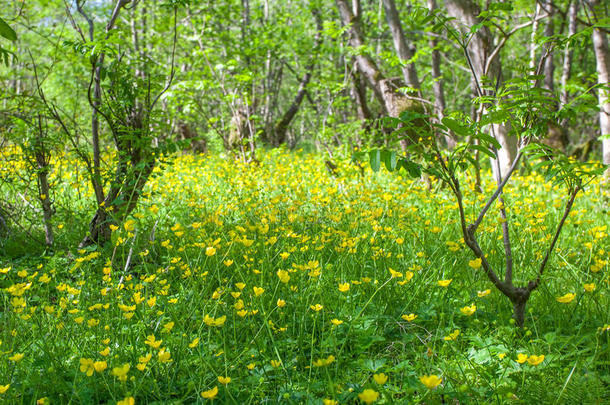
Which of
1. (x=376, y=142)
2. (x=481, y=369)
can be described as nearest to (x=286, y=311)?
(x=481, y=369)

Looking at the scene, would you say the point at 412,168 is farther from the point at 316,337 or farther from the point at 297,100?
the point at 297,100

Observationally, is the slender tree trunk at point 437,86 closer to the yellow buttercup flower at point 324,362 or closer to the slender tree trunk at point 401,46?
the slender tree trunk at point 401,46

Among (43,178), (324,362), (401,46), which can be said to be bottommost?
(324,362)

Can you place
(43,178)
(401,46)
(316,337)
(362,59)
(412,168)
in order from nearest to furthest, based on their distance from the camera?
(412,168) < (316,337) < (43,178) < (401,46) < (362,59)

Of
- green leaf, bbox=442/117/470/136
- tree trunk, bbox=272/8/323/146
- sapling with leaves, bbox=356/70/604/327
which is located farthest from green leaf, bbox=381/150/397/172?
tree trunk, bbox=272/8/323/146

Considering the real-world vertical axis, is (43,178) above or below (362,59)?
below

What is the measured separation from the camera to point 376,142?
6.76m

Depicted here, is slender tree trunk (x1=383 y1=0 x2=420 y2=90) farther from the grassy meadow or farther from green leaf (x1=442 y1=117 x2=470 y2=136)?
green leaf (x1=442 y1=117 x2=470 y2=136)

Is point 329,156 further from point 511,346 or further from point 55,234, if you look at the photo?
point 511,346

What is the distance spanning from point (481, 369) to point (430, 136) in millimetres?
894

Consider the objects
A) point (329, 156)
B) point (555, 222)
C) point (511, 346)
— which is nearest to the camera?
Answer: point (511, 346)

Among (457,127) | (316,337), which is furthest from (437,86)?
(457,127)

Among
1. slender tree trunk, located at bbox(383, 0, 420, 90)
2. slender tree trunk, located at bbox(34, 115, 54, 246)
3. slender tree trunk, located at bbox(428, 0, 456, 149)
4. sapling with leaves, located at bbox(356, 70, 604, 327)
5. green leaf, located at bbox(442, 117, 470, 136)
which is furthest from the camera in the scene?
slender tree trunk, located at bbox(428, 0, 456, 149)

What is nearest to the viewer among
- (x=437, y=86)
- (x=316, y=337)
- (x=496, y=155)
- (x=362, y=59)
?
(x=496, y=155)
